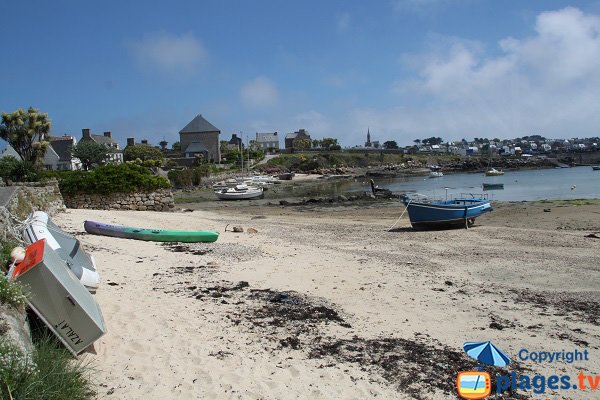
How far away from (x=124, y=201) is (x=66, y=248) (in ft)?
70.0

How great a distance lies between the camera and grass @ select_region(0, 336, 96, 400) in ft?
13.0

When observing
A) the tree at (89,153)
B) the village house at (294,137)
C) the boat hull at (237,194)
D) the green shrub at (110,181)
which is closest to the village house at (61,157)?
the tree at (89,153)

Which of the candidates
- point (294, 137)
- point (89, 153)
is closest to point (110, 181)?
point (89, 153)

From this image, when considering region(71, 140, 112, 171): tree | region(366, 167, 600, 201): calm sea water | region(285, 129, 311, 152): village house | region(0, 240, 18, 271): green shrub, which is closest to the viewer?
region(0, 240, 18, 271): green shrub

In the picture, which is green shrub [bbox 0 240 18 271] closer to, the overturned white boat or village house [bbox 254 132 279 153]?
the overturned white boat

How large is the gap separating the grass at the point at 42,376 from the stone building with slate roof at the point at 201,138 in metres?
104

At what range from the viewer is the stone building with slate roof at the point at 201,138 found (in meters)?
108

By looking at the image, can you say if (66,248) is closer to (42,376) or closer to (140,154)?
(42,376)

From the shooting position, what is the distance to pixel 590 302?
9.38 meters

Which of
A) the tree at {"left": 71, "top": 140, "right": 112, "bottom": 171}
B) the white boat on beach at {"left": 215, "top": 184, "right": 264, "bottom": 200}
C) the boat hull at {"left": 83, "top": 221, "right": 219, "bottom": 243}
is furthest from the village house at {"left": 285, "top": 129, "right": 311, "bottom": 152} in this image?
the boat hull at {"left": 83, "top": 221, "right": 219, "bottom": 243}

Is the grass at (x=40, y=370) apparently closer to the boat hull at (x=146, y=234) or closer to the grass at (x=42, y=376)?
the grass at (x=42, y=376)

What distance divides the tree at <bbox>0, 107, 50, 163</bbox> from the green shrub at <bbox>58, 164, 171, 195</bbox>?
14.2m

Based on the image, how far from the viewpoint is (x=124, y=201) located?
29328 millimetres

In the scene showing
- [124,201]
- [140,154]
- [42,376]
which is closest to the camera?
[42,376]
